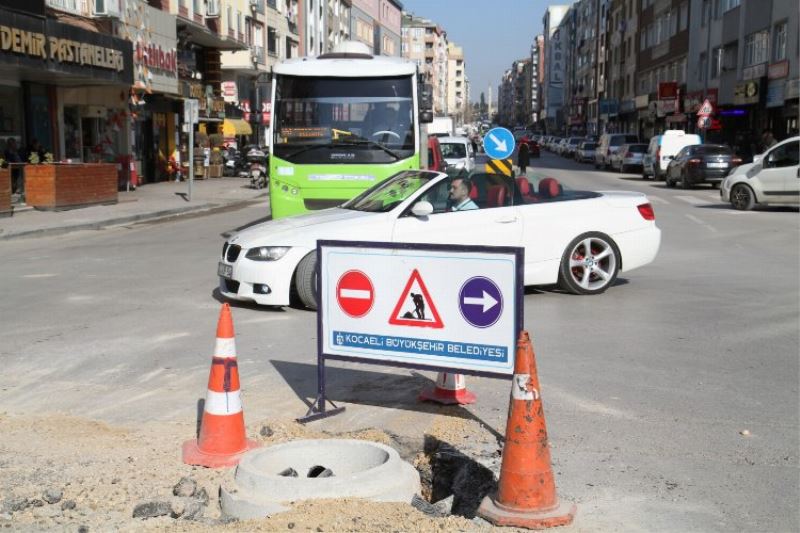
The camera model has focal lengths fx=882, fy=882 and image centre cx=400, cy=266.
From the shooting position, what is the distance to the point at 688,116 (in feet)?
180

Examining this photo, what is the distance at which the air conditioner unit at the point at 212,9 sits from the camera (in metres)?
42.6

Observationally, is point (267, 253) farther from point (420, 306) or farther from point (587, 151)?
point (587, 151)

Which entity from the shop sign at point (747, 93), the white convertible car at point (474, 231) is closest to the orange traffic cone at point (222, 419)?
the white convertible car at point (474, 231)

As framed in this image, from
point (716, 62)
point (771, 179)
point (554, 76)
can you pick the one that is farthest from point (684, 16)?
point (554, 76)

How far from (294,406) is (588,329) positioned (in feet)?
11.5

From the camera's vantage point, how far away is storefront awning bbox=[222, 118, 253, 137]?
4562 cm

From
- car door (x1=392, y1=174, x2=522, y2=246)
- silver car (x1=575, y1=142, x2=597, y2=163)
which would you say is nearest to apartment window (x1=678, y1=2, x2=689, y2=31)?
silver car (x1=575, y1=142, x2=597, y2=163)

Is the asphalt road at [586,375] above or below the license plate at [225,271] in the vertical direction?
below

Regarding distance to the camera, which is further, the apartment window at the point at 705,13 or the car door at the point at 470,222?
the apartment window at the point at 705,13

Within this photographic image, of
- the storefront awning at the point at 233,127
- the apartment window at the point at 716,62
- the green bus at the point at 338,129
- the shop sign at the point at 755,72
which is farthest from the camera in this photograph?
the apartment window at the point at 716,62

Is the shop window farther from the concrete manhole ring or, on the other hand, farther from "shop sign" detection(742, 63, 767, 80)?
"shop sign" detection(742, 63, 767, 80)

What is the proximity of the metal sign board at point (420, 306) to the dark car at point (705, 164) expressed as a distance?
27.1 meters

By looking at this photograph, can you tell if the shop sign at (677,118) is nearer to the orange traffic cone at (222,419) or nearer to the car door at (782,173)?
the car door at (782,173)

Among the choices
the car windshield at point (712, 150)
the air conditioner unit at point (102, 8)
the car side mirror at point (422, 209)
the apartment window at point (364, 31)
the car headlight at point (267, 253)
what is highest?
the apartment window at point (364, 31)
